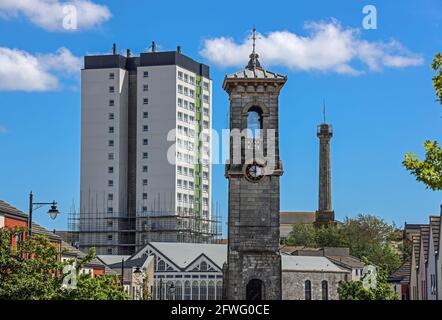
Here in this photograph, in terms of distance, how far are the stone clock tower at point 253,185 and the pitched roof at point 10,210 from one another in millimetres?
23813

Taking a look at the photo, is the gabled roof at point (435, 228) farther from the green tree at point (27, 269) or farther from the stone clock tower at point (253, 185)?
the green tree at point (27, 269)

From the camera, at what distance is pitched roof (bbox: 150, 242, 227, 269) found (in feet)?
399

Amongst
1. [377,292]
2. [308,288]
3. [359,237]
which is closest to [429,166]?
[377,292]

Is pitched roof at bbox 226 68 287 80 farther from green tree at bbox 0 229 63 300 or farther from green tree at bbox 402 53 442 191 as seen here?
green tree at bbox 402 53 442 191

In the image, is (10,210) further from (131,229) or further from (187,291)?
(131,229)

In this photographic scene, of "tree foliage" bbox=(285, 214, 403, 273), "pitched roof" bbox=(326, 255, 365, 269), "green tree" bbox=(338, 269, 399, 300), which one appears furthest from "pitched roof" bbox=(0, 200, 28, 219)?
"tree foliage" bbox=(285, 214, 403, 273)

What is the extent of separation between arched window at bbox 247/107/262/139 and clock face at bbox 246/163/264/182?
8.72ft

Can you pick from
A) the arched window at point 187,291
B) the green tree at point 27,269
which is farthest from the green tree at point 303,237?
the green tree at point 27,269

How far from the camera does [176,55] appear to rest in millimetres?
163125

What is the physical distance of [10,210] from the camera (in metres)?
44.0

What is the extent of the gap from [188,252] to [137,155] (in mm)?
40782

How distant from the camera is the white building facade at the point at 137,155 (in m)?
159

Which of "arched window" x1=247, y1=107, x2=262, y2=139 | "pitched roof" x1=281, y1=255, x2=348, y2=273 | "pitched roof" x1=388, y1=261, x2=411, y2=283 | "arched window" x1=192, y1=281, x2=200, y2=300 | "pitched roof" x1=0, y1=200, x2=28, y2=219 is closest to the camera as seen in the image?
"pitched roof" x1=0, y1=200, x2=28, y2=219
